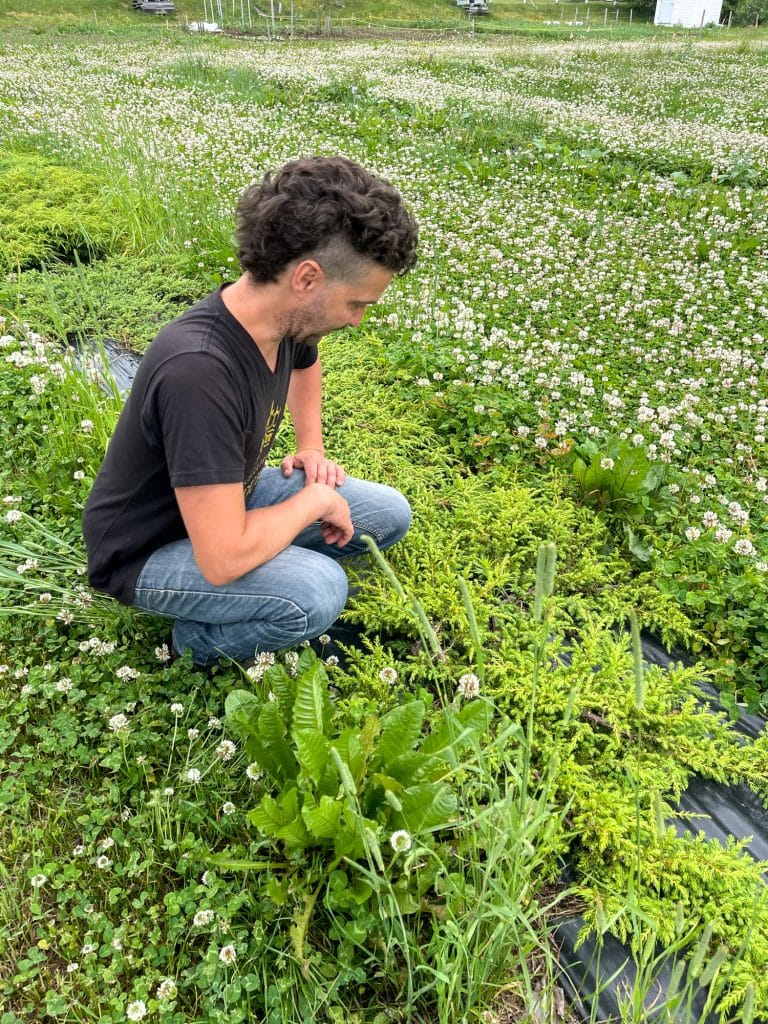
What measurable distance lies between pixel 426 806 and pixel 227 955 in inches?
25.0

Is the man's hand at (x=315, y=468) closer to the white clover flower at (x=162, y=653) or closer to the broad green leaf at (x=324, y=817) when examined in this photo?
the white clover flower at (x=162, y=653)

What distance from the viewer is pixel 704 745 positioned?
7.78 ft

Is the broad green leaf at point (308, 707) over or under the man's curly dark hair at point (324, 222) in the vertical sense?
under

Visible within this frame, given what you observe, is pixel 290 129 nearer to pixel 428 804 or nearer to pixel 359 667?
pixel 359 667

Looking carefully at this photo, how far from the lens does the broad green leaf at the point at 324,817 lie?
5.53 feet

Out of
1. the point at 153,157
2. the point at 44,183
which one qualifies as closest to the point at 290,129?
the point at 153,157

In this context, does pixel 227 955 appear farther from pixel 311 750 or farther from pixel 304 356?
pixel 304 356

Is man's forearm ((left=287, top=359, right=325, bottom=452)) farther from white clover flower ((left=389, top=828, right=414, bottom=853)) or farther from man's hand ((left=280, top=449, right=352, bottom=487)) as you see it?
white clover flower ((left=389, top=828, right=414, bottom=853))

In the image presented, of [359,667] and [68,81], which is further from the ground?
[68,81]

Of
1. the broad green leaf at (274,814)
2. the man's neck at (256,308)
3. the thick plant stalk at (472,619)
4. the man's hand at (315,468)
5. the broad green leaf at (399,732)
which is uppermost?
the man's neck at (256,308)

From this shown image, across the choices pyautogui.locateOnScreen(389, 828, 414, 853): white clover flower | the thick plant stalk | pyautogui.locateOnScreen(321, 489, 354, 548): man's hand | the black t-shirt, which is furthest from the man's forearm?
pyautogui.locateOnScreen(389, 828, 414, 853): white clover flower

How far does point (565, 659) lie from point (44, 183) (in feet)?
23.6

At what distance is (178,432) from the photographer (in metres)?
1.88

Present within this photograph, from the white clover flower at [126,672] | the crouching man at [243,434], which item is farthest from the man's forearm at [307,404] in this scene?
the white clover flower at [126,672]
